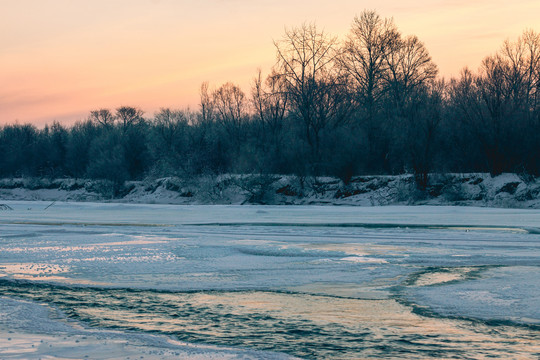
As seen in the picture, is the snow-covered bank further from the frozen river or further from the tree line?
the frozen river

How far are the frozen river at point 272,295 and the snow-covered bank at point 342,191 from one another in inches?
581

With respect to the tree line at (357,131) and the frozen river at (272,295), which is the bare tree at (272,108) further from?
the frozen river at (272,295)

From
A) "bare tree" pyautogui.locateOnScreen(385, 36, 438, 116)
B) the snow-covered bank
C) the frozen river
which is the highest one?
"bare tree" pyautogui.locateOnScreen(385, 36, 438, 116)

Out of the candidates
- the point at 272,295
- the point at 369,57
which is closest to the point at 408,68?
the point at 369,57

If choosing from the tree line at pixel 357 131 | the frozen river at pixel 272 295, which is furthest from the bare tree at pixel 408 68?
the frozen river at pixel 272 295

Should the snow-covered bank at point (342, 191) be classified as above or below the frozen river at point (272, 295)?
above

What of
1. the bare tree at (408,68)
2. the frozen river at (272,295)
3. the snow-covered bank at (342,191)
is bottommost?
the frozen river at (272,295)

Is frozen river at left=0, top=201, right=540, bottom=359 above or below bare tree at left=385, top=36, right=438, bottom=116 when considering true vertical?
below

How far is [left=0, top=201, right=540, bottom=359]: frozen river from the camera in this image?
568 centimetres

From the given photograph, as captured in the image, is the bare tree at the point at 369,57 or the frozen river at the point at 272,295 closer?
the frozen river at the point at 272,295

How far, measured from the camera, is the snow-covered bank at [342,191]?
30.4m

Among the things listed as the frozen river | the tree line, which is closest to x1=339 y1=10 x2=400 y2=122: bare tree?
the tree line

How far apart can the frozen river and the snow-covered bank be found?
48.5 ft

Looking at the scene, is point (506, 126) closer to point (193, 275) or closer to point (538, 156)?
point (538, 156)
